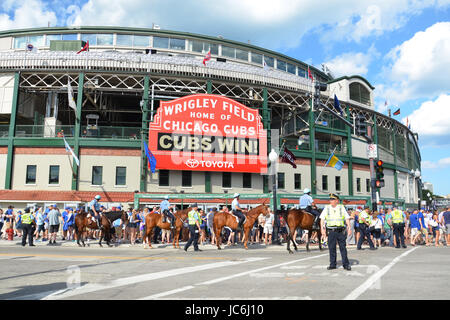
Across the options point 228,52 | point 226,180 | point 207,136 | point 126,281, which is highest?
point 228,52

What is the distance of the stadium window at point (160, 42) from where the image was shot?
4369 cm

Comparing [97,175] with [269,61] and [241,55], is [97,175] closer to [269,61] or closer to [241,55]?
[241,55]

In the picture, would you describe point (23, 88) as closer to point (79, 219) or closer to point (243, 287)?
point (79, 219)

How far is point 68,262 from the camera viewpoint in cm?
1140

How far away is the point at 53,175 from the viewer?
98.8 ft

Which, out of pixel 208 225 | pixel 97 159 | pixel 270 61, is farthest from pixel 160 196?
pixel 270 61

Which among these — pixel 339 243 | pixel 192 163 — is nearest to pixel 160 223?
pixel 339 243

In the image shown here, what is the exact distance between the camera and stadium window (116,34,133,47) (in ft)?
142

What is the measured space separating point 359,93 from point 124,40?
98.8 feet

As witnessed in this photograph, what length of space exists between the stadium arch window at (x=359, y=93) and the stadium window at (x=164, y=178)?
2527cm

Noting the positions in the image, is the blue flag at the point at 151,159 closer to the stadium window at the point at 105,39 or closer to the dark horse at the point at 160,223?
the dark horse at the point at 160,223

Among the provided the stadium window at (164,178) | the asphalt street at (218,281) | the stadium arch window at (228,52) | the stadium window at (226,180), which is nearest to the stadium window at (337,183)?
the stadium window at (226,180)
